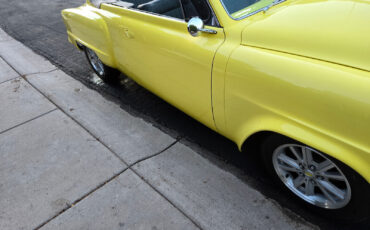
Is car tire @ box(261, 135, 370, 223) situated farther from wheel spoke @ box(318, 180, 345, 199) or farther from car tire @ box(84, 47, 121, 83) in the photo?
car tire @ box(84, 47, 121, 83)

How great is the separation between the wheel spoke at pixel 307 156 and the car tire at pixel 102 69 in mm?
2856

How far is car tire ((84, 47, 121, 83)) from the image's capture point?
3969mm

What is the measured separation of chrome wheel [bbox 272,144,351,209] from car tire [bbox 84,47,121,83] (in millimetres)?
2658

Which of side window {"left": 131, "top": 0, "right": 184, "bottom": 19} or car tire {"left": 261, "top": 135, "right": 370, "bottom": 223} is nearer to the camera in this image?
car tire {"left": 261, "top": 135, "right": 370, "bottom": 223}

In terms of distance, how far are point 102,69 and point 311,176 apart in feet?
9.95

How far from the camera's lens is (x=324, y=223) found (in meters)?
2.07

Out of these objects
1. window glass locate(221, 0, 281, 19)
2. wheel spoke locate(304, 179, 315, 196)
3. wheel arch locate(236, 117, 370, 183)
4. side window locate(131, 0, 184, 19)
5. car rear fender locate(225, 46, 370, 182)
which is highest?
window glass locate(221, 0, 281, 19)

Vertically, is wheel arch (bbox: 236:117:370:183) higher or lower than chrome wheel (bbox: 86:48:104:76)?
higher

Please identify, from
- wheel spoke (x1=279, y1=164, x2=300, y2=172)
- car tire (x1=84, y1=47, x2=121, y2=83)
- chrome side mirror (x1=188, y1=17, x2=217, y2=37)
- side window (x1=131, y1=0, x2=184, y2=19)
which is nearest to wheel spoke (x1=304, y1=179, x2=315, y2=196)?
wheel spoke (x1=279, y1=164, x2=300, y2=172)

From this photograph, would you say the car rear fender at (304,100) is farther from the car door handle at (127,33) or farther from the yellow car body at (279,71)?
the car door handle at (127,33)

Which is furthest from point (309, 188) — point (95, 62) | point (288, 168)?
point (95, 62)

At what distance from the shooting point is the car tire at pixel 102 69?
3969 mm

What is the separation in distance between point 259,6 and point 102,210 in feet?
6.57

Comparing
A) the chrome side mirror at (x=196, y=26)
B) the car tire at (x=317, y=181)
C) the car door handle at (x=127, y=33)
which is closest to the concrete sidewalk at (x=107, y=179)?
the car tire at (x=317, y=181)
